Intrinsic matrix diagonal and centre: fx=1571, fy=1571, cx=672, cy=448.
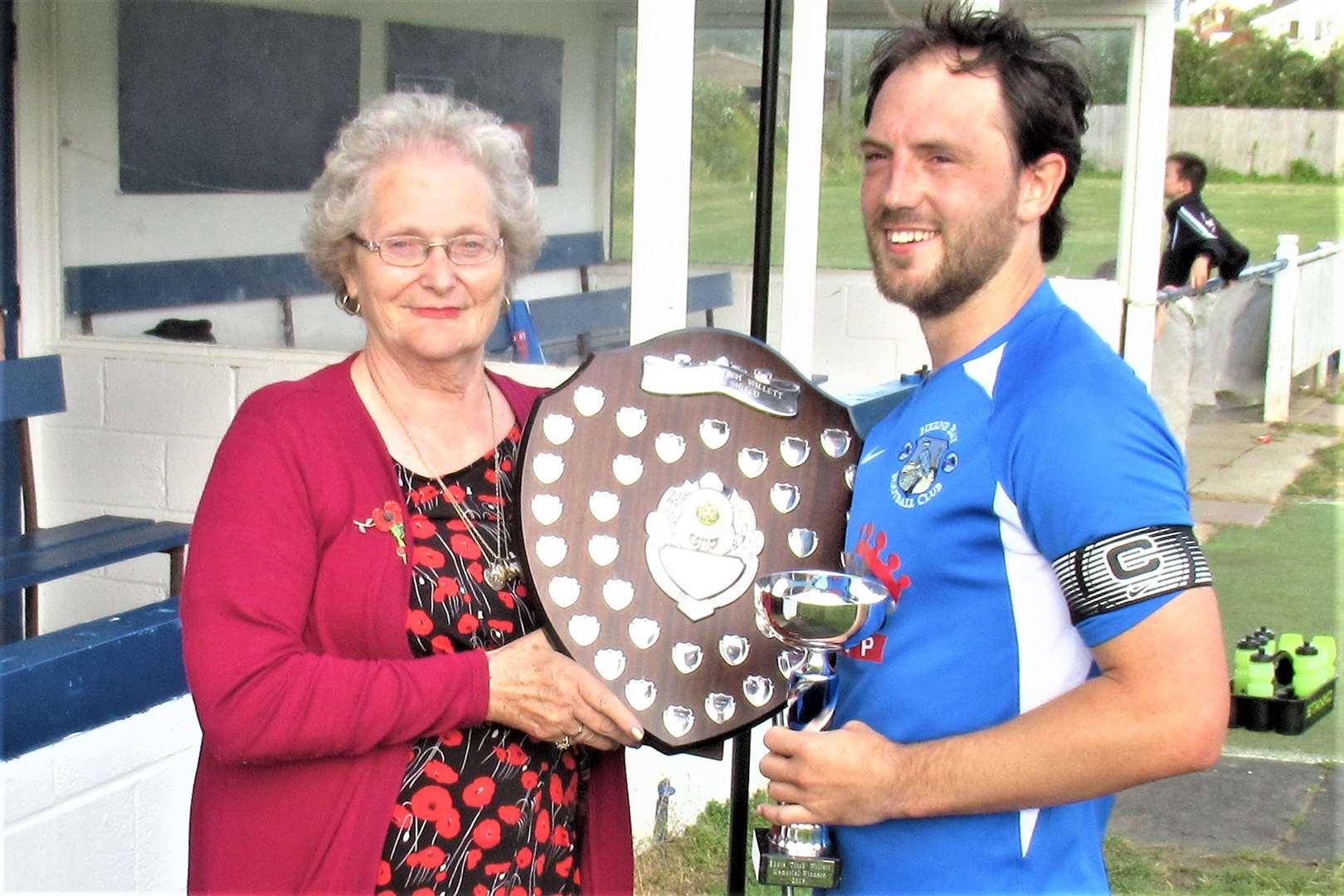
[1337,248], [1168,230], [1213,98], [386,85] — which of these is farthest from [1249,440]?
[1213,98]

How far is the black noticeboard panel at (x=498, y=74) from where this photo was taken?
5.19m

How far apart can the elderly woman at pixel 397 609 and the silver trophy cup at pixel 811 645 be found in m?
0.25

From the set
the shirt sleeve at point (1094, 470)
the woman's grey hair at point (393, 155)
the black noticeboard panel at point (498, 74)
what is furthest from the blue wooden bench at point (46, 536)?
the shirt sleeve at point (1094, 470)

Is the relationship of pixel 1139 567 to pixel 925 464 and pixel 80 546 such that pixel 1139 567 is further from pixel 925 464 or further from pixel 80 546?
pixel 80 546

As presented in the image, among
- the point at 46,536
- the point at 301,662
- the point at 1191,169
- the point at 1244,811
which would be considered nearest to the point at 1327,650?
the point at 1244,811

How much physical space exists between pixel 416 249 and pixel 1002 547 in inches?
38.0

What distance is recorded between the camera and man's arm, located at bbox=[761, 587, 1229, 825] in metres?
1.71

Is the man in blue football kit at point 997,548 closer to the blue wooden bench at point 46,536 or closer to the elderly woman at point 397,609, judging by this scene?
the elderly woman at point 397,609

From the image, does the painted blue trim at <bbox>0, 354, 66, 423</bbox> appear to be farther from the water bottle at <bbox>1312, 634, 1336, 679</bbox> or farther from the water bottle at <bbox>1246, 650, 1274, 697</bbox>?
the water bottle at <bbox>1312, 634, 1336, 679</bbox>

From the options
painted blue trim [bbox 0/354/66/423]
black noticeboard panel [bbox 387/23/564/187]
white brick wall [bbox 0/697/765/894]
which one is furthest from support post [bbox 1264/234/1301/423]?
white brick wall [bbox 0/697/765/894]

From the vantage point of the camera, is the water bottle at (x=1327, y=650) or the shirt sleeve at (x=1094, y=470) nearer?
the shirt sleeve at (x=1094, y=470)

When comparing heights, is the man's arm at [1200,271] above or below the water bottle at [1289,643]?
above

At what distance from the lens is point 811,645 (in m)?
2.03

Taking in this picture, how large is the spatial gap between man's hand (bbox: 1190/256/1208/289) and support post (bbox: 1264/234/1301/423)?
202 cm
